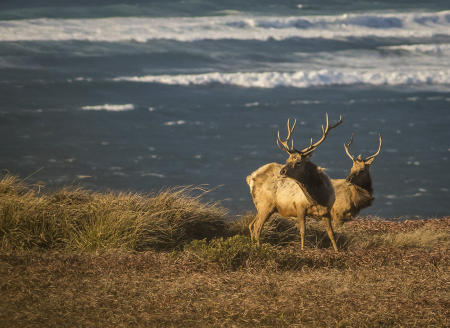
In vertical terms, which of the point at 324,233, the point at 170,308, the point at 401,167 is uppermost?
the point at 170,308

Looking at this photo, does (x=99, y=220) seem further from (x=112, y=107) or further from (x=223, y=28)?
(x=223, y=28)

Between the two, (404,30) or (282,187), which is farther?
(404,30)

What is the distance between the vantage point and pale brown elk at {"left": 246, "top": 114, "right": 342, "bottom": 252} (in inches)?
416

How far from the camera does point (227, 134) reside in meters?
32.2

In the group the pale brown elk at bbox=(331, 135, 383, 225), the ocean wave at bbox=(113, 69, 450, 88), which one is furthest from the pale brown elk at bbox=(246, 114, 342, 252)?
the ocean wave at bbox=(113, 69, 450, 88)

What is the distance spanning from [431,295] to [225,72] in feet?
116

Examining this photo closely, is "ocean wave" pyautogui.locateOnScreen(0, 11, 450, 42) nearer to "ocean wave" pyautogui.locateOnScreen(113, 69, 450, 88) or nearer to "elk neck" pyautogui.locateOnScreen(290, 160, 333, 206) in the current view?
"ocean wave" pyautogui.locateOnScreen(113, 69, 450, 88)

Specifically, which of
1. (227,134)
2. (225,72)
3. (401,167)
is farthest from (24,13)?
(401,167)

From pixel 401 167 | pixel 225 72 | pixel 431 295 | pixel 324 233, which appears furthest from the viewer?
pixel 225 72

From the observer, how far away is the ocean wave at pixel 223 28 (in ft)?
171

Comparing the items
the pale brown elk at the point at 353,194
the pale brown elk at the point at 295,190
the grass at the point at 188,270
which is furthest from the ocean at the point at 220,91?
the grass at the point at 188,270

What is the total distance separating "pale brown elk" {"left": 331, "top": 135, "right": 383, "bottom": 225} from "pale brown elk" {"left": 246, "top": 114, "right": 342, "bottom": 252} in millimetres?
1997

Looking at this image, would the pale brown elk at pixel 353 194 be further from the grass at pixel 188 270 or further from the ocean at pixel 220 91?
the ocean at pixel 220 91

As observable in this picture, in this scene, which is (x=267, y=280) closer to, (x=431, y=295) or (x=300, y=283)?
(x=300, y=283)
